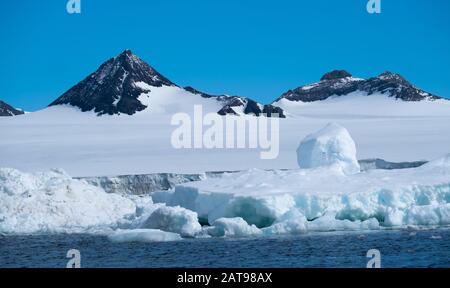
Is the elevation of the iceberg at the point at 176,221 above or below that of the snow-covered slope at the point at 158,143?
below

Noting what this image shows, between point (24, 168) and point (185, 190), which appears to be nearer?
point (185, 190)

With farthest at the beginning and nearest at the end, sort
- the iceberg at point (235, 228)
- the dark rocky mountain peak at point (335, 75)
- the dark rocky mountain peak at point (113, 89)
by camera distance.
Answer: the dark rocky mountain peak at point (335, 75), the dark rocky mountain peak at point (113, 89), the iceberg at point (235, 228)

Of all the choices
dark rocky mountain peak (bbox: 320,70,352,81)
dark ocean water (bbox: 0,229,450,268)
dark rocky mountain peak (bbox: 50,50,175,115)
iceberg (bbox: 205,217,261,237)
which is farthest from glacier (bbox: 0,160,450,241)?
dark rocky mountain peak (bbox: 320,70,352,81)

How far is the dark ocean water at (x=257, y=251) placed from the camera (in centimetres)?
1559

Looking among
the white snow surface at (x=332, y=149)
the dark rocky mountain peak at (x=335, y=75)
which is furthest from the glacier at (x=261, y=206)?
the dark rocky mountain peak at (x=335, y=75)

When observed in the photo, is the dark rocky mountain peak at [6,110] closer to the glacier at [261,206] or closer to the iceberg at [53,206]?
the iceberg at [53,206]

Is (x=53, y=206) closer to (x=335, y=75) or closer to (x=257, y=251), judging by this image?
(x=257, y=251)

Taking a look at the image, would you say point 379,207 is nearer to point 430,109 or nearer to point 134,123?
point 134,123

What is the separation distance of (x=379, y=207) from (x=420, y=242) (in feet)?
13.6

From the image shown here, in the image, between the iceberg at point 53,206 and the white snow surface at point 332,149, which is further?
the white snow surface at point 332,149

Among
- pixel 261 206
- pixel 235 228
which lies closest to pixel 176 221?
pixel 235 228

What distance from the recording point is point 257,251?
17125 mm

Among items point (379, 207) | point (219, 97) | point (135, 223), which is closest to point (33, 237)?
point (135, 223)
